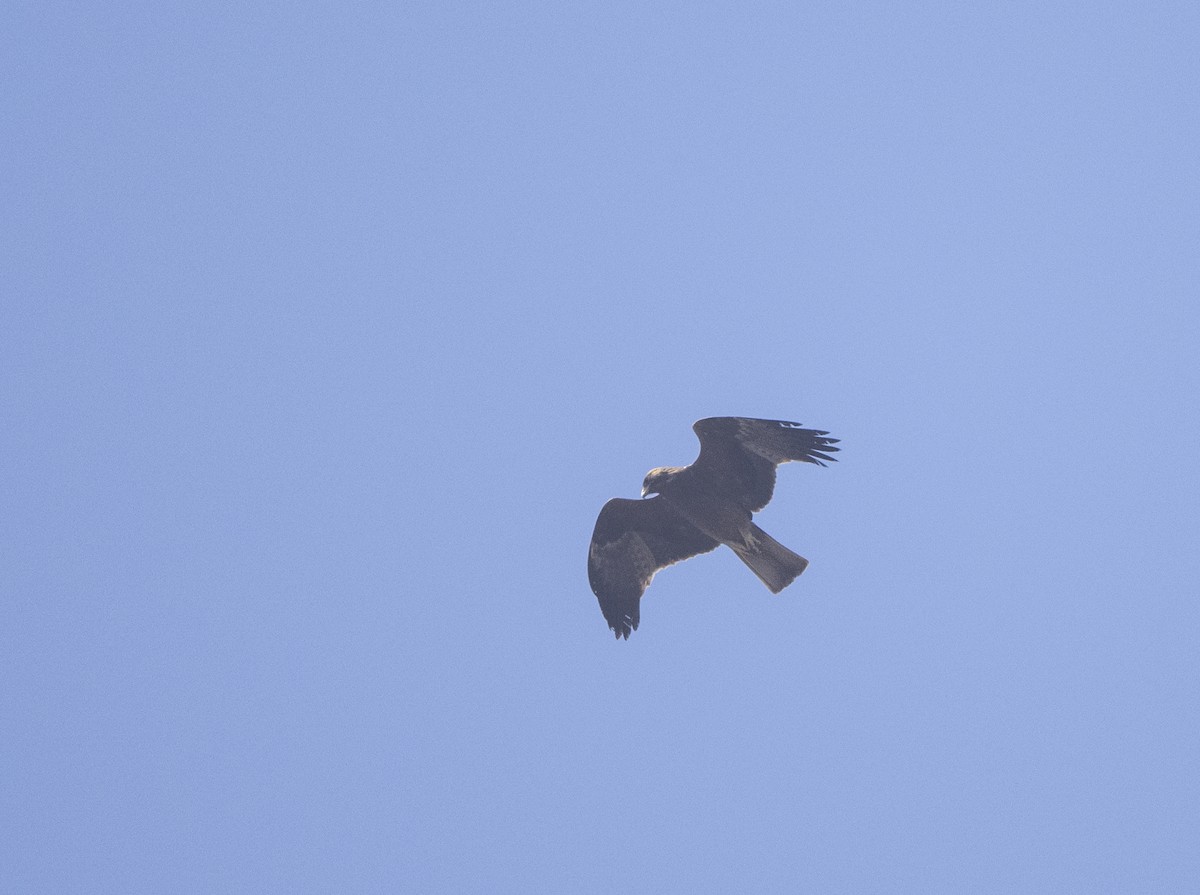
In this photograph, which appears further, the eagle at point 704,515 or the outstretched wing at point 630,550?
the outstretched wing at point 630,550

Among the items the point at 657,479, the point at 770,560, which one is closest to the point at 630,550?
the point at 657,479

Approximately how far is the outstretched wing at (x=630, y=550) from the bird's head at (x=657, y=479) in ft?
2.25

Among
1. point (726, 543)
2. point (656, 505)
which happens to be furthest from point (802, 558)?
point (656, 505)

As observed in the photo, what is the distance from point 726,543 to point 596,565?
149 cm

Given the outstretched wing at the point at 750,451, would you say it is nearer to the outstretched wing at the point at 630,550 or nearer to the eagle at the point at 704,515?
the eagle at the point at 704,515

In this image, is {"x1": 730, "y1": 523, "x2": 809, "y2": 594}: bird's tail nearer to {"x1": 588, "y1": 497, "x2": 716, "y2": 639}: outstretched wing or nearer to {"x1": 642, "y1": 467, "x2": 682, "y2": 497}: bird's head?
{"x1": 588, "y1": 497, "x2": 716, "y2": 639}: outstretched wing

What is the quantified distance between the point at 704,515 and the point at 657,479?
0.53 meters

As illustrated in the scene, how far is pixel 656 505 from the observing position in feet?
41.6

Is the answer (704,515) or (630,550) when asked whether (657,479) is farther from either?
(630,550)

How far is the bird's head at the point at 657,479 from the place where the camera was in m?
11.9

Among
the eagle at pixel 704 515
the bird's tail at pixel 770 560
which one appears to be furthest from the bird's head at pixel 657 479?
the bird's tail at pixel 770 560

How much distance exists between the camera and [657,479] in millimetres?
11984

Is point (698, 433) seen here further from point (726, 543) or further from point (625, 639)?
point (625, 639)

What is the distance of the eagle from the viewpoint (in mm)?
11562
